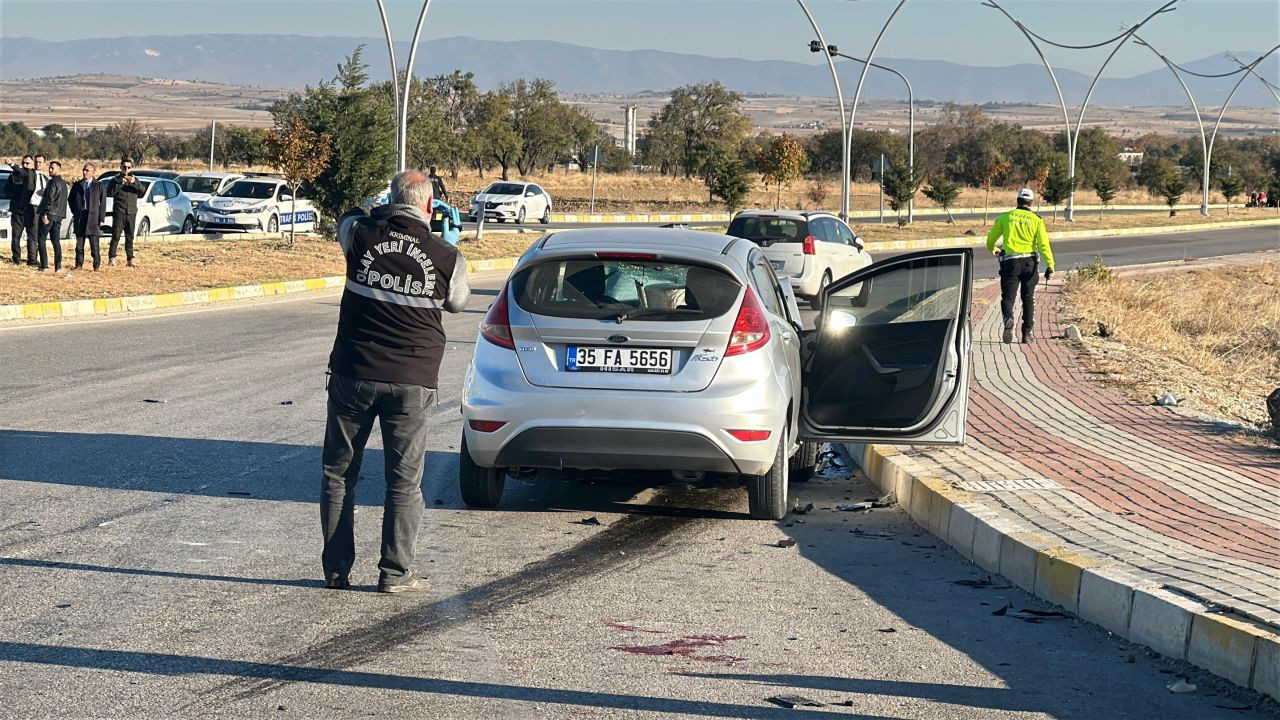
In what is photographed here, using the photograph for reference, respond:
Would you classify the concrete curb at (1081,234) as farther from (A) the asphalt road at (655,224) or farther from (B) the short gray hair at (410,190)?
(B) the short gray hair at (410,190)

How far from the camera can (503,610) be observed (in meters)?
6.22

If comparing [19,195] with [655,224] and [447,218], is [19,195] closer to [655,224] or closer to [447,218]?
[447,218]

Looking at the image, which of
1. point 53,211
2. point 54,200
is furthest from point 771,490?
point 53,211

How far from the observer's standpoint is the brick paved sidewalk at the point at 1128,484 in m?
6.56

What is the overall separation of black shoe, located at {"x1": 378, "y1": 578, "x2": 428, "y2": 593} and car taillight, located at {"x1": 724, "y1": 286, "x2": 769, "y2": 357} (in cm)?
212

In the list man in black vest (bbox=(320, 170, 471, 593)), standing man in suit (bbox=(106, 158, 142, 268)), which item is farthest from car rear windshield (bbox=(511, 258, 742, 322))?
standing man in suit (bbox=(106, 158, 142, 268))

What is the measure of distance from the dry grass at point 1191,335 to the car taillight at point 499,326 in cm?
702

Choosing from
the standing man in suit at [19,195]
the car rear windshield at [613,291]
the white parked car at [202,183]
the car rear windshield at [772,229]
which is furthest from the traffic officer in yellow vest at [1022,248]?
the white parked car at [202,183]

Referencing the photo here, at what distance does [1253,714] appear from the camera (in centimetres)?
506

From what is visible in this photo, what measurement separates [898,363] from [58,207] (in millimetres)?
17035

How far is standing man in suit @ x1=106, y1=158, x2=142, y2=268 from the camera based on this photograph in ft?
78.3

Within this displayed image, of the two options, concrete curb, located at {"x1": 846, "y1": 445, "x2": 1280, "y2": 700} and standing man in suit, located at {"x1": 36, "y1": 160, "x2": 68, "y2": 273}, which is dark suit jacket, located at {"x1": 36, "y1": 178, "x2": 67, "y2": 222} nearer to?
standing man in suit, located at {"x1": 36, "y1": 160, "x2": 68, "y2": 273}

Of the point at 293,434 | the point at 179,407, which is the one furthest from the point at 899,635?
the point at 179,407

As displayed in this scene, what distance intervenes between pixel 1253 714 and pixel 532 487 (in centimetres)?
501
